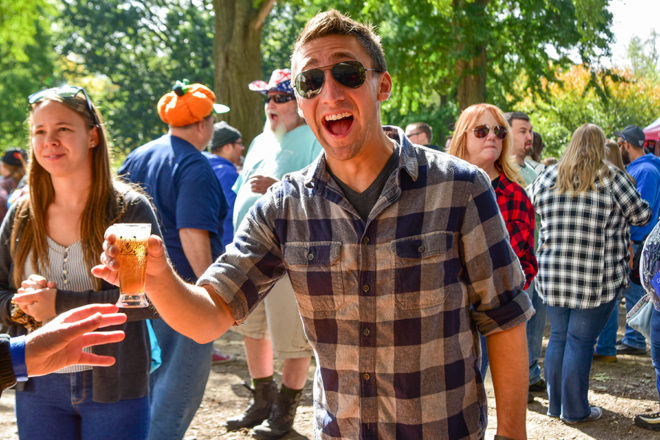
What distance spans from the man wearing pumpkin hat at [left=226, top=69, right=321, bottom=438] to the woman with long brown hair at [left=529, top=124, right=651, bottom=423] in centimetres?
204

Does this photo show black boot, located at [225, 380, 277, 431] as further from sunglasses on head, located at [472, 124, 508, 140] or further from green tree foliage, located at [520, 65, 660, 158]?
green tree foliage, located at [520, 65, 660, 158]

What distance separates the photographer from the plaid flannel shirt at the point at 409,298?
215 centimetres

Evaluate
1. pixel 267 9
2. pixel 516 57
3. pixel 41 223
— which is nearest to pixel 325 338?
pixel 41 223

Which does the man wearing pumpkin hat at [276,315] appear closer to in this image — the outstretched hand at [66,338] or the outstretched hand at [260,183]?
the outstretched hand at [260,183]

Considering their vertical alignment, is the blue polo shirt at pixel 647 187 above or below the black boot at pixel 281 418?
above

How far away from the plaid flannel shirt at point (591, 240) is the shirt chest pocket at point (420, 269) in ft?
12.2

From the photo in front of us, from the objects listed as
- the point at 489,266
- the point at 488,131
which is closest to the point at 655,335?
the point at 488,131

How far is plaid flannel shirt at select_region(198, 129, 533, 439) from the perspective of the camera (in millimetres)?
2148

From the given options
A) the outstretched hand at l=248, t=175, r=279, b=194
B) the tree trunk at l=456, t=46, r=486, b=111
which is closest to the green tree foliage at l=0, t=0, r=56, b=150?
the tree trunk at l=456, t=46, r=486, b=111

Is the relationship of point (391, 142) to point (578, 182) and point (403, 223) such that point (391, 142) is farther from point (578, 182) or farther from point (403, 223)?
point (578, 182)

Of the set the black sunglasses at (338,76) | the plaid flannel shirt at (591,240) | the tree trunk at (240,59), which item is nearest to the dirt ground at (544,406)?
the plaid flannel shirt at (591,240)

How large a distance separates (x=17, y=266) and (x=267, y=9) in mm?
9283

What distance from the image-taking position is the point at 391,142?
2.42 meters

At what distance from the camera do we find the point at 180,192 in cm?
439
